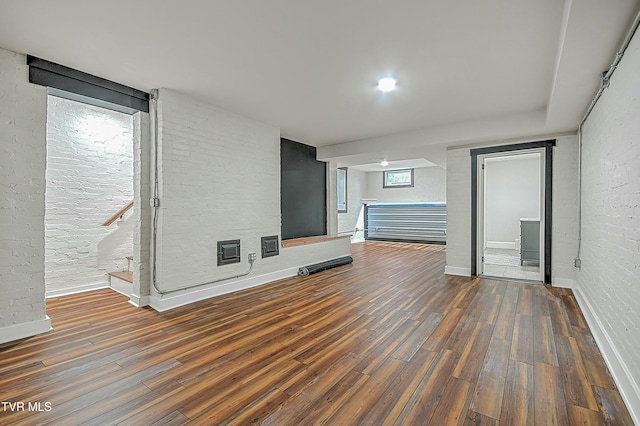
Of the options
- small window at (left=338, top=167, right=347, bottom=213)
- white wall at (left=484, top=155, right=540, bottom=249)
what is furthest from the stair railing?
white wall at (left=484, top=155, right=540, bottom=249)

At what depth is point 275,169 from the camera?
191 inches

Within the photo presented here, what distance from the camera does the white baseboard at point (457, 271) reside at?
5.00m

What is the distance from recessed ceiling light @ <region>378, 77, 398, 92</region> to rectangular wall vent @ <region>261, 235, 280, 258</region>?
2675 millimetres

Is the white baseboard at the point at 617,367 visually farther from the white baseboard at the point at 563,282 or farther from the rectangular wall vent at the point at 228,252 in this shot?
the rectangular wall vent at the point at 228,252

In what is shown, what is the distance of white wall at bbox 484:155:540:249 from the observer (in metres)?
7.73

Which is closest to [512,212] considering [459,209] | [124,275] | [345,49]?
[459,209]

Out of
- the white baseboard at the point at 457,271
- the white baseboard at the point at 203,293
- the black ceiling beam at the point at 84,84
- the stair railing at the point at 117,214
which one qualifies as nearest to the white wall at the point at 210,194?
the white baseboard at the point at 203,293

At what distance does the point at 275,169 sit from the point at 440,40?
120 inches

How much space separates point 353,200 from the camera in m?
10.1

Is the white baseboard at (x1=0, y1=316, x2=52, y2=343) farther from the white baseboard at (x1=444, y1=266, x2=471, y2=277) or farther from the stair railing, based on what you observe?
the white baseboard at (x1=444, y1=266, x2=471, y2=277)

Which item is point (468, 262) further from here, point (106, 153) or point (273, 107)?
point (106, 153)

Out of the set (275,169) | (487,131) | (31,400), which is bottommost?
(31,400)

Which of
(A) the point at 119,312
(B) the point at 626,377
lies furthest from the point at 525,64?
(A) the point at 119,312

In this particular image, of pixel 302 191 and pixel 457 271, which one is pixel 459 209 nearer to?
pixel 457 271
